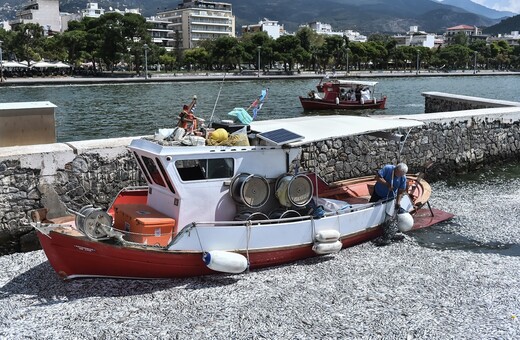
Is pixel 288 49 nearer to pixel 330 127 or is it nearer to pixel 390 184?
pixel 390 184

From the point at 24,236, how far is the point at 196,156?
448 cm

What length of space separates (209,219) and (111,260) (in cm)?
188

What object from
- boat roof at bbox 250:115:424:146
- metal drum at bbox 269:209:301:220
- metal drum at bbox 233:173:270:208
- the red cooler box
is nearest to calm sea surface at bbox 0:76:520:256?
boat roof at bbox 250:115:424:146

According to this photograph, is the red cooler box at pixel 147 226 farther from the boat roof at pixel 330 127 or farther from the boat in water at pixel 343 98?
the boat in water at pixel 343 98

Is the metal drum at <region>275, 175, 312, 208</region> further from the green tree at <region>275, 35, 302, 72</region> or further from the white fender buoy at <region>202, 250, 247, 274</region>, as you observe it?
the green tree at <region>275, 35, 302, 72</region>

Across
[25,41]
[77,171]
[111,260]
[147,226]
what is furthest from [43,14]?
A: [111,260]

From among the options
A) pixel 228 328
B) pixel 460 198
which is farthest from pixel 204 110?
pixel 228 328

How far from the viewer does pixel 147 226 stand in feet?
31.2

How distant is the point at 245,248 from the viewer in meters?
9.94

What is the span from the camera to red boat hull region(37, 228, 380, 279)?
8.97 metres

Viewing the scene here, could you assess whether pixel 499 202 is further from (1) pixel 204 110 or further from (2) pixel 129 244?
(1) pixel 204 110

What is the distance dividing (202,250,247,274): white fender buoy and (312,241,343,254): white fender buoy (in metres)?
1.62

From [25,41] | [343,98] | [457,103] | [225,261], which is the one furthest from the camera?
[25,41]

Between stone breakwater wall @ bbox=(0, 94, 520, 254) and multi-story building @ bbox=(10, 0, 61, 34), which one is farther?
multi-story building @ bbox=(10, 0, 61, 34)
